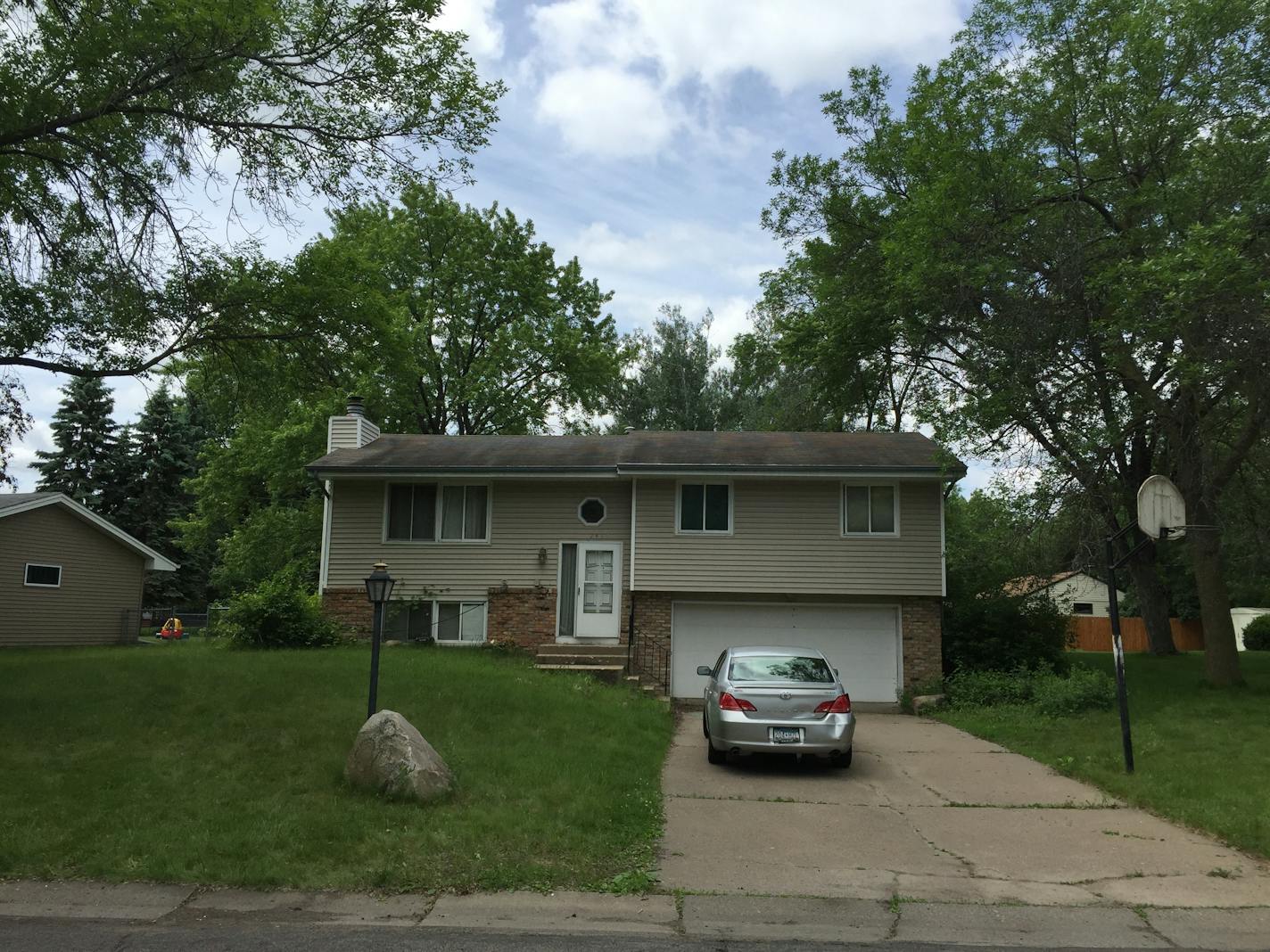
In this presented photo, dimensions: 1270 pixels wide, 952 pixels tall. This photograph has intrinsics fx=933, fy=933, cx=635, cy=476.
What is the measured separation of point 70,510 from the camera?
25.7 m

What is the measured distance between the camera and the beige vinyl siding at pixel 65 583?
24.0m

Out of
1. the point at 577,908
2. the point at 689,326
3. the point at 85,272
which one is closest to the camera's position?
the point at 577,908

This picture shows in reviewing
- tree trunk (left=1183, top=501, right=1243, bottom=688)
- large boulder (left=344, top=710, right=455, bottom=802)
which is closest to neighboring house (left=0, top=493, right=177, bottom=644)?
large boulder (left=344, top=710, right=455, bottom=802)

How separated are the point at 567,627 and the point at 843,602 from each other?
5.56 meters

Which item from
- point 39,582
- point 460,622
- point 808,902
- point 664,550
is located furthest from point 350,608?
point 808,902

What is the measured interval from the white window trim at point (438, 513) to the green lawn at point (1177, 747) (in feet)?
29.9

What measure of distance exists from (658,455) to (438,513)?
481cm

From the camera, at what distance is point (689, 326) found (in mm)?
38500

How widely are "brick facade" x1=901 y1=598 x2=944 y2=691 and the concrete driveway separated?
6.27m

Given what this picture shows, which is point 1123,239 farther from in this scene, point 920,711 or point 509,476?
point 509,476

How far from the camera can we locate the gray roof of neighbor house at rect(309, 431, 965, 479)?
18109 millimetres

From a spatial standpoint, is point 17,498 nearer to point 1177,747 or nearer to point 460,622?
point 460,622

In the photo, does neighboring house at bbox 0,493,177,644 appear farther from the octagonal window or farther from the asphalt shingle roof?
the octagonal window

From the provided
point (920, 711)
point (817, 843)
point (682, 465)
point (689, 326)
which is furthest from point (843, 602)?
point (689, 326)
